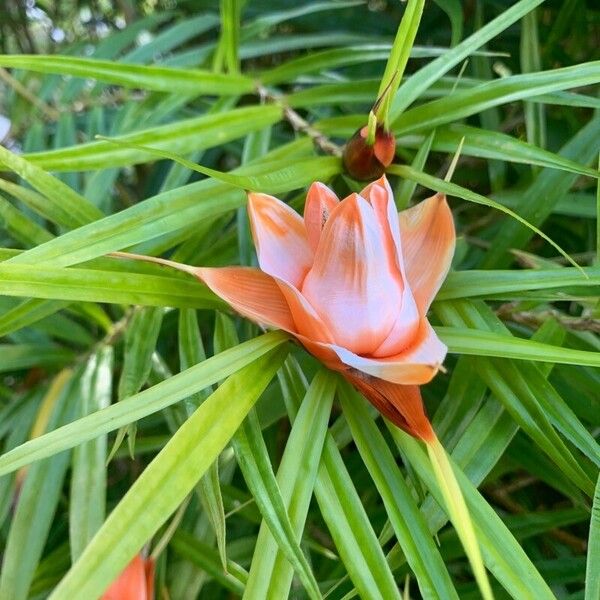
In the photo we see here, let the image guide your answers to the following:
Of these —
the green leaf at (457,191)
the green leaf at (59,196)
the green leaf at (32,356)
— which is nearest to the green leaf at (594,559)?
the green leaf at (457,191)

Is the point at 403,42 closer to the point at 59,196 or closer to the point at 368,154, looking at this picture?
the point at 368,154

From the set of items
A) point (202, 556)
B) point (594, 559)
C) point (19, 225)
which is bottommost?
point (202, 556)

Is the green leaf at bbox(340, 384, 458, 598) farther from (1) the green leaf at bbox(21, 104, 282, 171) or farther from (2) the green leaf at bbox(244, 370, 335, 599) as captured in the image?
(1) the green leaf at bbox(21, 104, 282, 171)

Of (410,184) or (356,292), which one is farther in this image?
(410,184)

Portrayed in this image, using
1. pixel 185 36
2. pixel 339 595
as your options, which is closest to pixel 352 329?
pixel 339 595

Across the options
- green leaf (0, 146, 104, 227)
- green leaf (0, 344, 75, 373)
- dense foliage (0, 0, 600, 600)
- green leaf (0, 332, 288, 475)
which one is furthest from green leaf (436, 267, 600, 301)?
green leaf (0, 344, 75, 373)

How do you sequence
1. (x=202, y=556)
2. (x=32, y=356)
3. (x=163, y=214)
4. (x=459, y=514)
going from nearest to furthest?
1. (x=459, y=514)
2. (x=163, y=214)
3. (x=202, y=556)
4. (x=32, y=356)

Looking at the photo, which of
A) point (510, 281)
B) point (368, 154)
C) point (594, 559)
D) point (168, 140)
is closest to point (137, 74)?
point (168, 140)
